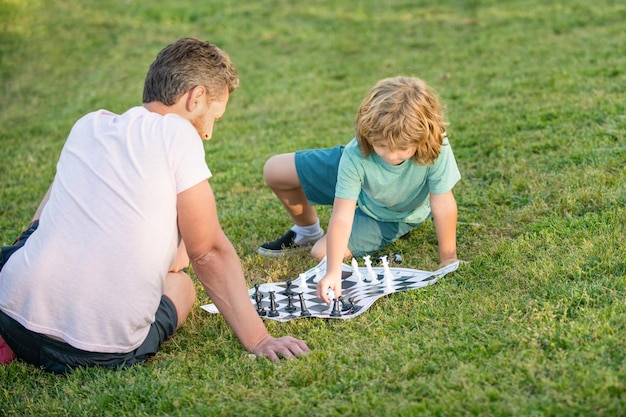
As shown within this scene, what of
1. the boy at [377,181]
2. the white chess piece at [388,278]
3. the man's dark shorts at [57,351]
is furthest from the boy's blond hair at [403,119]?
the man's dark shorts at [57,351]

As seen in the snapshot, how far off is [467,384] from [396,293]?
48.9 inches

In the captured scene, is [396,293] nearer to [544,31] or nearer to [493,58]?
[493,58]

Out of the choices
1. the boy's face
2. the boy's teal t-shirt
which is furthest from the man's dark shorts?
the boy's face

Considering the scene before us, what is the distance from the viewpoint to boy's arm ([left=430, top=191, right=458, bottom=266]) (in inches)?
191

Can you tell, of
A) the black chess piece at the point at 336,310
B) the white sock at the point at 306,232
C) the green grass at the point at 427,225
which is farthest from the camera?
the white sock at the point at 306,232

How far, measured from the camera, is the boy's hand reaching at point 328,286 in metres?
4.29

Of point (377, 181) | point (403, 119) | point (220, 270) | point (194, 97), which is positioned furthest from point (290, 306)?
point (194, 97)

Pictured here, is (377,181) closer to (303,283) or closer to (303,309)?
(303,283)

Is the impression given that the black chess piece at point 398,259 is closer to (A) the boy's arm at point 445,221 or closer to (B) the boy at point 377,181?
(B) the boy at point 377,181

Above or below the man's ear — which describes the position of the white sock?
below

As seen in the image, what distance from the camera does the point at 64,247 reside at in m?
3.53

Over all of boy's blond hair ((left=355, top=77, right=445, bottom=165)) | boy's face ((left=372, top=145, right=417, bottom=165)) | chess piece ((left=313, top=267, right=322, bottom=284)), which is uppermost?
boy's blond hair ((left=355, top=77, right=445, bottom=165))

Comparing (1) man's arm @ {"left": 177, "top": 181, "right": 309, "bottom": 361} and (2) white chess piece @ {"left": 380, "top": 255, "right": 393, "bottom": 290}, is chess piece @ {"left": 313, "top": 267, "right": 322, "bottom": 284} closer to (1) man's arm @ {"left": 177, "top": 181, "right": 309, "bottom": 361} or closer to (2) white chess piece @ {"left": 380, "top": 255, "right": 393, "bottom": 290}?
(2) white chess piece @ {"left": 380, "top": 255, "right": 393, "bottom": 290}

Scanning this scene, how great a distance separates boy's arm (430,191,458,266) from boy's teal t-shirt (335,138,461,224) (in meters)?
0.05
